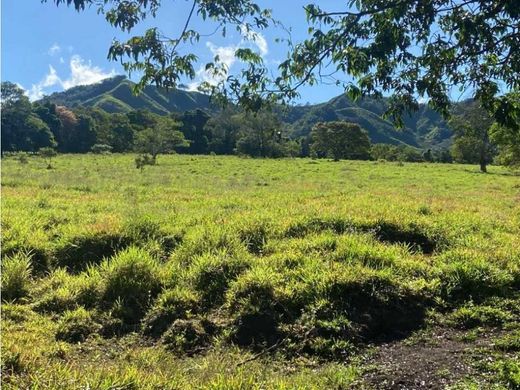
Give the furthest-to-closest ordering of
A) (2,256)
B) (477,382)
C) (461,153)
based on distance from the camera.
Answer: (461,153) < (2,256) < (477,382)

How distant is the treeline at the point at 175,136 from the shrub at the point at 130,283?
43.6 metres

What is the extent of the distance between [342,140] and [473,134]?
22.6 m

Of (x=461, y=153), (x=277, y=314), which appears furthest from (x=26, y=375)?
(x=461, y=153)

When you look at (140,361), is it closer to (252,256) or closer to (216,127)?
(252,256)

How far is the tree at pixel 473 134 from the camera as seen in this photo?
48.4 m

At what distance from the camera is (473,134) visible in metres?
50.0

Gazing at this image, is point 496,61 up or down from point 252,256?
up

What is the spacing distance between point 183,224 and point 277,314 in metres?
4.65

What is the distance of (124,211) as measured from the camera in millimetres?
12906

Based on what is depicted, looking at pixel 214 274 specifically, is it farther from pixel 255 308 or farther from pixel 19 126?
pixel 19 126

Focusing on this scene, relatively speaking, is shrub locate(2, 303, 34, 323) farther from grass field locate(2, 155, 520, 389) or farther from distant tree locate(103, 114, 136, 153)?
distant tree locate(103, 114, 136, 153)

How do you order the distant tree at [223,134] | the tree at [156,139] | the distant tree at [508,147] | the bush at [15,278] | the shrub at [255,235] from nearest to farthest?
the bush at [15,278]
the shrub at [255,235]
the distant tree at [508,147]
the tree at [156,139]
the distant tree at [223,134]

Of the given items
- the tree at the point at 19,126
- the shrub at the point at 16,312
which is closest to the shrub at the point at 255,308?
the shrub at the point at 16,312

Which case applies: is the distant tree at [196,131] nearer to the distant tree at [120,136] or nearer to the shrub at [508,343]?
the distant tree at [120,136]
